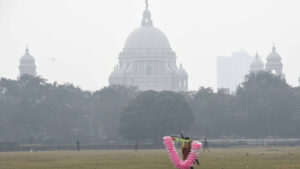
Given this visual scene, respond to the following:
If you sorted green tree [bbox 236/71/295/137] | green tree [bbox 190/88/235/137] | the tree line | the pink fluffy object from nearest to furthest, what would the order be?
the pink fluffy object → the tree line → green tree [bbox 236/71/295/137] → green tree [bbox 190/88/235/137]

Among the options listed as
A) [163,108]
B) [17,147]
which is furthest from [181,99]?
[17,147]

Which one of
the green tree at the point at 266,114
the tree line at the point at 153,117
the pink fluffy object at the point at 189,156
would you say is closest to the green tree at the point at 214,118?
the tree line at the point at 153,117

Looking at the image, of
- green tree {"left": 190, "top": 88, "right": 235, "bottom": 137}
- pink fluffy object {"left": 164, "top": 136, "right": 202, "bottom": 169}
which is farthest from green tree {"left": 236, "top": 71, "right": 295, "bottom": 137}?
pink fluffy object {"left": 164, "top": 136, "right": 202, "bottom": 169}

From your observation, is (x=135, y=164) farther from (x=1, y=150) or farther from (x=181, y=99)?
(x=181, y=99)

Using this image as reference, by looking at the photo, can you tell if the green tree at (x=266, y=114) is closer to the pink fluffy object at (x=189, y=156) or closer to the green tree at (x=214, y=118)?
the green tree at (x=214, y=118)

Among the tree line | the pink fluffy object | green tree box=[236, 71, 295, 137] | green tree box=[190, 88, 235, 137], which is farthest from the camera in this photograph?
green tree box=[190, 88, 235, 137]

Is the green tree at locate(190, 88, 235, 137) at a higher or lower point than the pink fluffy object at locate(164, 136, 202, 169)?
higher

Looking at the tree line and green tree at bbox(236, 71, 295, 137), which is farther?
green tree at bbox(236, 71, 295, 137)

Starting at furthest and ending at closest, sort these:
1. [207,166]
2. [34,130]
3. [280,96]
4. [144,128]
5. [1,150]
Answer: [280,96] → [34,130] → [144,128] → [1,150] → [207,166]

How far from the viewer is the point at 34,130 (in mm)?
175375

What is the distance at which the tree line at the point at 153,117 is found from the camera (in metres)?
166

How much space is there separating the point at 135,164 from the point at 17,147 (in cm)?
5759

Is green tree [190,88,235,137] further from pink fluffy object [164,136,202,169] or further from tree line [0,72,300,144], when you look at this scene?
pink fluffy object [164,136,202,169]

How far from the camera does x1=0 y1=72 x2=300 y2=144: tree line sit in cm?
16638
